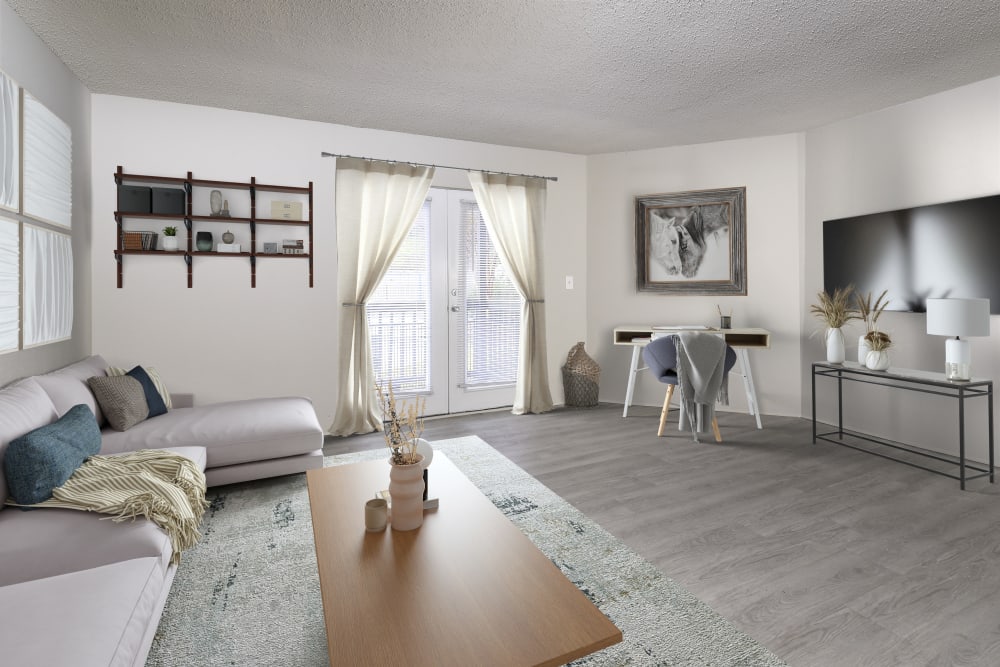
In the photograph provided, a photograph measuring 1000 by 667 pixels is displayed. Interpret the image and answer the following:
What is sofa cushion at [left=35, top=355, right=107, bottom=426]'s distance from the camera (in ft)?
7.91

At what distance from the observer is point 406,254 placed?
445cm

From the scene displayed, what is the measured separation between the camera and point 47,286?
2830mm

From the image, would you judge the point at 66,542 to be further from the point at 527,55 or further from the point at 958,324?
the point at 958,324

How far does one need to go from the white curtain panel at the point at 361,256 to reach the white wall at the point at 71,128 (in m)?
1.64

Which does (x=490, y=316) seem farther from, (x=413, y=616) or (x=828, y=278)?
(x=413, y=616)

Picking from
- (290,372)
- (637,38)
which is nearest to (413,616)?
(637,38)

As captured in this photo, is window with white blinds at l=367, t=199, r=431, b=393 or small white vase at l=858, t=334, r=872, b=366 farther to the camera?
window with white blinds at l=367, t=199, r=431, b=393

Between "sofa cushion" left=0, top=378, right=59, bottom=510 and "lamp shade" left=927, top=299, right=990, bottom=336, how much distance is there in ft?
14.9

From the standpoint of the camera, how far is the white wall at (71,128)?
2.49 metres

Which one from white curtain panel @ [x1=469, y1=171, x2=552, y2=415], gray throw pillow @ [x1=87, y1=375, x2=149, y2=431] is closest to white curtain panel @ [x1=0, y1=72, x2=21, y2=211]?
gray throw pillow @ [x1=87, y1=375, x2=149, y2=431]

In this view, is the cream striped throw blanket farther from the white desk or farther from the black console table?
the black console table

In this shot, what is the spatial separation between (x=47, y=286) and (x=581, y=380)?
4.04 m

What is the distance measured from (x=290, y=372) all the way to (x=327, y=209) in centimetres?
134

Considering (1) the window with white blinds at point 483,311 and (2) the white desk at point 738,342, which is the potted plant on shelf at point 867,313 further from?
(1) the window with white blinds at point 483,311
